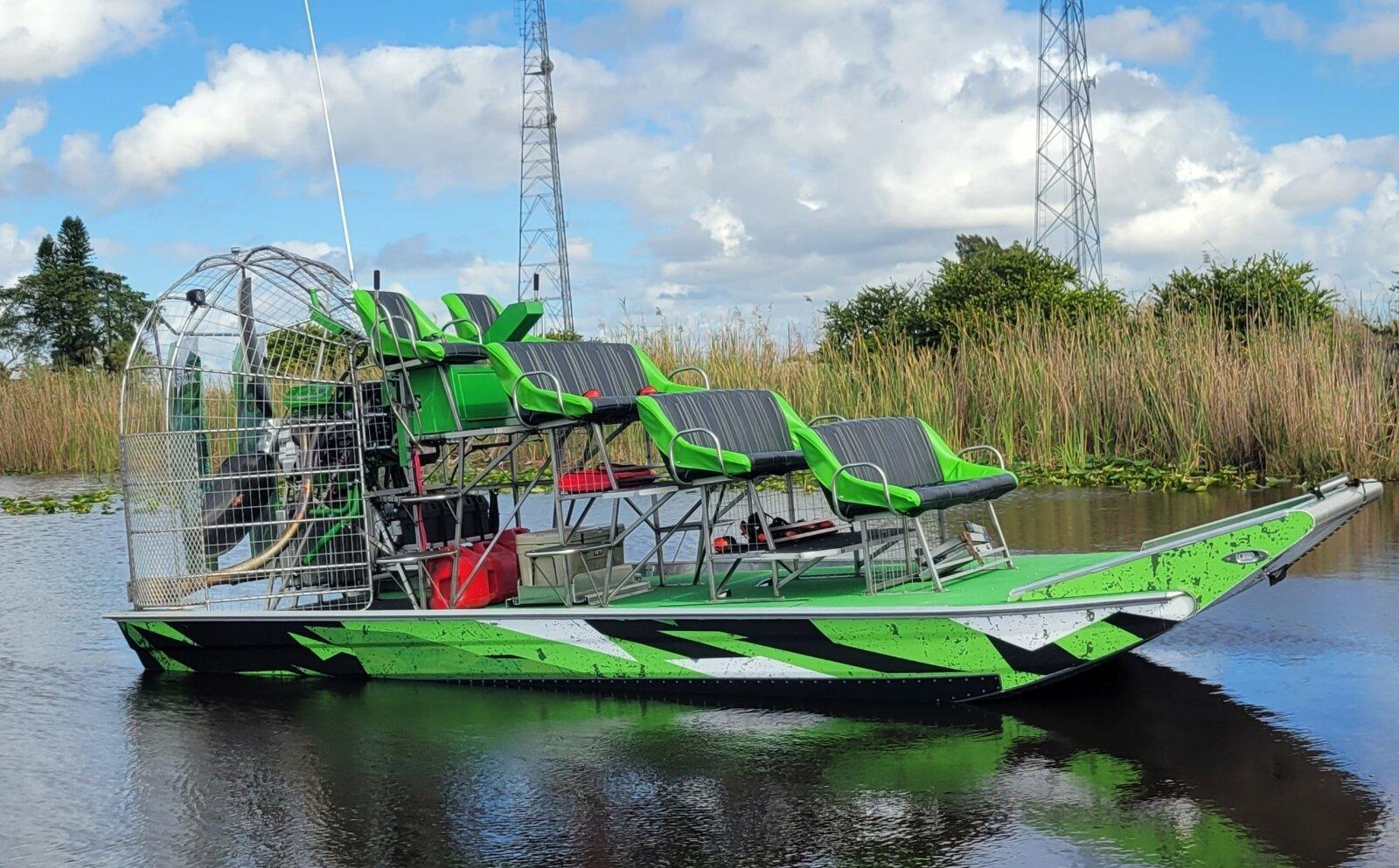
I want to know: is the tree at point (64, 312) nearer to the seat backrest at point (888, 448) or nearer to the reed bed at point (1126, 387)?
the reed bed at point (1126, 387)

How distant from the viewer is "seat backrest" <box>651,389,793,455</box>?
807cm

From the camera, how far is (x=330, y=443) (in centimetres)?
904

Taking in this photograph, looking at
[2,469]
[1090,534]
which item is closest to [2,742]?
[1090,534]

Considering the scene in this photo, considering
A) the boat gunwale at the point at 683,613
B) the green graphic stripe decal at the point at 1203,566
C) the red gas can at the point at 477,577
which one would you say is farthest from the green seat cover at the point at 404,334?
the green graphic stripe decal at the point at 1203,566

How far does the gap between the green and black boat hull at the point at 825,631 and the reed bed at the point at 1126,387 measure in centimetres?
907

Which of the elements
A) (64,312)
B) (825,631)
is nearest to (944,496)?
(825,631)

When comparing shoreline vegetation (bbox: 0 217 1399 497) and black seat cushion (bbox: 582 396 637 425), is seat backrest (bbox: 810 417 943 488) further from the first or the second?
shoreline vegetation (bbox: 0 217 1399 497)

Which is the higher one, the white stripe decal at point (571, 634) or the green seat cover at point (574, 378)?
the green seat cover at point (574, 378)

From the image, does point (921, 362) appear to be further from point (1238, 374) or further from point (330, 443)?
point (330, 443)

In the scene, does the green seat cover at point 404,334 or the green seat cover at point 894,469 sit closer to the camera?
the green seat cover at point 894,469

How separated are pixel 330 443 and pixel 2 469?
22.1 m

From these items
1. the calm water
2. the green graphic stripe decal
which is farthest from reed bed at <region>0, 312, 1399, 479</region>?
the green graphic stripe decal

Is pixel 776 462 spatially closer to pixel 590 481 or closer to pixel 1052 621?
pixel 590 481

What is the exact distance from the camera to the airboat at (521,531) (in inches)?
291
